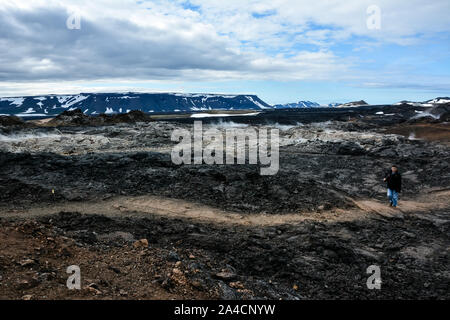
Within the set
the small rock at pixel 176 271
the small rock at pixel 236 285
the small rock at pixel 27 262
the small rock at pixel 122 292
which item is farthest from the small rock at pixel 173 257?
the small rock at pixel 27 262

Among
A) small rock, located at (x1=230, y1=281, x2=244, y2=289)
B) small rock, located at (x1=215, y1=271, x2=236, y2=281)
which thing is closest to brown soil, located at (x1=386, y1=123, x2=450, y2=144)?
small rock, located at (x1=215, y1=271, x2=236, y2=281)

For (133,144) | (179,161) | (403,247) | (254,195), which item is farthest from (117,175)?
(133,144)

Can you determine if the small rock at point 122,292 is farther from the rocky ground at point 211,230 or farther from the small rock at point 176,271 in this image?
the small rock at point 176,271

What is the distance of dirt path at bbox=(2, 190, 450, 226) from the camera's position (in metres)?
11.9

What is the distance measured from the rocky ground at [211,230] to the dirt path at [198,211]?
7 cm

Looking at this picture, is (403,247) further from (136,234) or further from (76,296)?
(76,296)

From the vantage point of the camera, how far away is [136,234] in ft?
32.6

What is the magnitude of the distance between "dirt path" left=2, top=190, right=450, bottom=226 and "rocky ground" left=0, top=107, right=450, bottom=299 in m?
0.07

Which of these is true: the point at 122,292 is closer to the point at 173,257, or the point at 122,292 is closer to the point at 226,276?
the point at 173,257

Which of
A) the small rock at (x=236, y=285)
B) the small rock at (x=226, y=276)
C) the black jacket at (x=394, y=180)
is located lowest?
the small rock at (x=236, y=285)

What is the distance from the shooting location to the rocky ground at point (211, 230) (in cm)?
675

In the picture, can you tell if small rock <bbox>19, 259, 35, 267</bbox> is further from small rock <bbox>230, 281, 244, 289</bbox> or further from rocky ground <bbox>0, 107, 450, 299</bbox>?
small rock <bbox>230, 281, 244, 289</bbox>

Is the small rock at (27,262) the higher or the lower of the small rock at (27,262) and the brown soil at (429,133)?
the lower

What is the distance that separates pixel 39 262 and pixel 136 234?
11.5 ft
